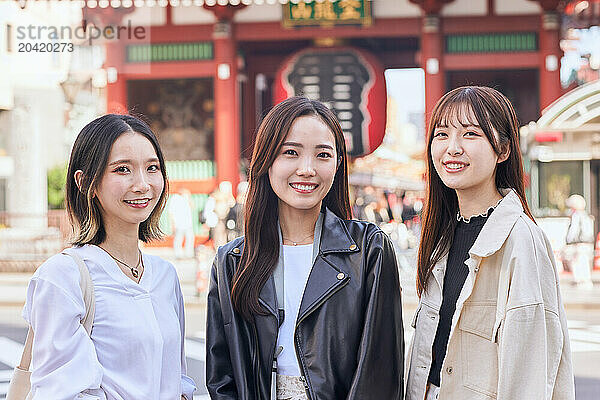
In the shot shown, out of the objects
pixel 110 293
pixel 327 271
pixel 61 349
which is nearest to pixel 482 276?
pixel 327 271

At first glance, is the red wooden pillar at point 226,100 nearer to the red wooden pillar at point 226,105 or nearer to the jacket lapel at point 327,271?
the red wooden pillar at point 226,105

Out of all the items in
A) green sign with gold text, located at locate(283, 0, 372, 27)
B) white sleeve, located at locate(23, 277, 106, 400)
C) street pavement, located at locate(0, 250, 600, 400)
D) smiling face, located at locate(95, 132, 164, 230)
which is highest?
green sign with gold text, located at locate(283, 0, 372, 27)

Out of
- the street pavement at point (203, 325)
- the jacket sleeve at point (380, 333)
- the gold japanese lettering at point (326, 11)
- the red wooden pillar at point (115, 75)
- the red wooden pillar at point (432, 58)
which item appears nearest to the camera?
the jacket sleeve at point (380, 333)

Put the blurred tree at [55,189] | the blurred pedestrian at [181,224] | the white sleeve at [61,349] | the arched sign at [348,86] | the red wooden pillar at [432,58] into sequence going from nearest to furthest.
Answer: the white sleeve at [61,349]
the arched sign at [348,86]
the blurred pedestrian at [181,224]
the red wooden pillar at [432,58]
the blurred tree at [55,189]

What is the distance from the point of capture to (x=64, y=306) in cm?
204

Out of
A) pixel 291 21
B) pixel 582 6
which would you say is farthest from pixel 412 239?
pixel 582 6

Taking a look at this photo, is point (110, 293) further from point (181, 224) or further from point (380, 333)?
point (181, 224)

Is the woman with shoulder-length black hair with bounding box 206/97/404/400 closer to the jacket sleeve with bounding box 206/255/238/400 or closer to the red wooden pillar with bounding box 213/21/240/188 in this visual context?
the jacket sleeve with bounding box 206/255/238/400

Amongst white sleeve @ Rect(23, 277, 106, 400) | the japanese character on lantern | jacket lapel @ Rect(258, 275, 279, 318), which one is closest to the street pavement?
jacket lapel @ Rect(258, 275, 279, 318)

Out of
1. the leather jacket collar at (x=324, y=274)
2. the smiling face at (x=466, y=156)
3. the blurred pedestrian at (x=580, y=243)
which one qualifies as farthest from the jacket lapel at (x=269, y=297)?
the blurred pedestrian at (x=580, y=243)

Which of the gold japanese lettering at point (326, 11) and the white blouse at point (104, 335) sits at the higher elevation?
the gold japanese lettering at point (326, 11)

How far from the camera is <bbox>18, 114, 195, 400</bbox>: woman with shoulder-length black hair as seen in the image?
2.04 metres

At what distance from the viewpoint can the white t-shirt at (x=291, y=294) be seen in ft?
7.51

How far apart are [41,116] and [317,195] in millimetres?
22544
